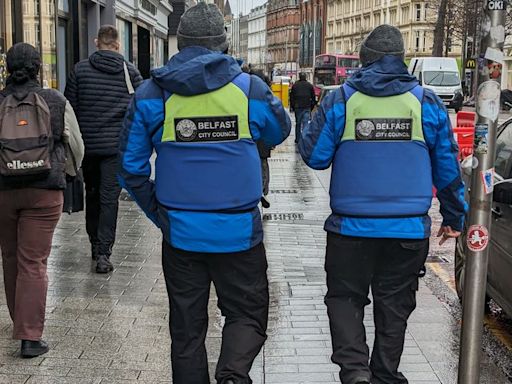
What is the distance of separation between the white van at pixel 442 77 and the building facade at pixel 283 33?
106 meters

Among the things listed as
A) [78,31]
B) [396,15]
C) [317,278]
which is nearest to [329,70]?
[396,15]

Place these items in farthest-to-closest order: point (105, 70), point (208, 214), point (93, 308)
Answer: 1. point (105, 70)
2. point (93, 308)
3. point (208, 214)

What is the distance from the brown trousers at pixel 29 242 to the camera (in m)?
4.75

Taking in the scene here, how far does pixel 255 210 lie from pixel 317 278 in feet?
11.1

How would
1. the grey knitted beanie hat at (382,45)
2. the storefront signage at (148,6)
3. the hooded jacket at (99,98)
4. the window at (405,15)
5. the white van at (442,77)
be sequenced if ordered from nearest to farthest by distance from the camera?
the grey knitted beanie hat at (382,45) → the hooded jacket at (99,98) → the storefront signage at (148,6) → the white van at (442,77) → the window at (405,15)

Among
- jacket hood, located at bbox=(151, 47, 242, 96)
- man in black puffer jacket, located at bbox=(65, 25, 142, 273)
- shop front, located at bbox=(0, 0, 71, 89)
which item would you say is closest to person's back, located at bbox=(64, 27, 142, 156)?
man in black puffer jacket, located at bbox=(65, 25, 142, 273)

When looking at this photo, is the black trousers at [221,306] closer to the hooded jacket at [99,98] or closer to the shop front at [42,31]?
the hooded jacket at [99,98]

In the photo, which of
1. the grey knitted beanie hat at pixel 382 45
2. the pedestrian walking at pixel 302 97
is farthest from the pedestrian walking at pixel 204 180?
the pedestrian walking at pixel 302 97

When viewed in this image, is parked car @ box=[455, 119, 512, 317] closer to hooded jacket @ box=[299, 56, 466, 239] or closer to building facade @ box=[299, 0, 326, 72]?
hooded jacket @ box=[299, 56, 466, 239]

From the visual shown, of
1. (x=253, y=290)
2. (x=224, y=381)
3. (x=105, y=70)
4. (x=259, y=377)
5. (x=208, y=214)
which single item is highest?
(x=105, y=70)

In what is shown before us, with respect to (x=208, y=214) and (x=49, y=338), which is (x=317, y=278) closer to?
(x=49, y=338)

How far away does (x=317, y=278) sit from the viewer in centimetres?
702

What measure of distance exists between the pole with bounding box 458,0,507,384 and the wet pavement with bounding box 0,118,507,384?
0.85m

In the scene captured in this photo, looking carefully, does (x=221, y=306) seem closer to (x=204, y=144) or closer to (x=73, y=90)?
(x=204, y=144)
